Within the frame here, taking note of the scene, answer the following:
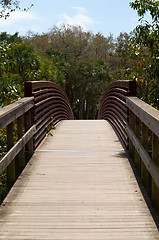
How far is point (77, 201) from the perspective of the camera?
4.53 metres

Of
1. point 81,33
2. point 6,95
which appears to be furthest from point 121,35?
point 6,95

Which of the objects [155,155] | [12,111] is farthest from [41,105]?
[155,155]

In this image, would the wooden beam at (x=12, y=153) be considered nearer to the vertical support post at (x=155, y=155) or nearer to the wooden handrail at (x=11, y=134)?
the wooden handrail at (x=11, y=134)

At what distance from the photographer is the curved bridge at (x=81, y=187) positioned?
12.5 feet

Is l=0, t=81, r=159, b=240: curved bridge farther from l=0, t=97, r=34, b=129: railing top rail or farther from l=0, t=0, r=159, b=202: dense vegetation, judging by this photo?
l=0, t=0, r=159, b=202: dense vegetation

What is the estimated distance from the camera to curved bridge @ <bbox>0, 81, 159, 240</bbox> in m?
3.82

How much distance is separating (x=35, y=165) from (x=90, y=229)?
2.39m

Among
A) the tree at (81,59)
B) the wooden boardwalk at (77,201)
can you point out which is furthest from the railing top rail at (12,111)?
the tree at (81,59)

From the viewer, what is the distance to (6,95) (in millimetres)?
9039

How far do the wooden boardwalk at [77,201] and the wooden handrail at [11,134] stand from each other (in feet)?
0.49

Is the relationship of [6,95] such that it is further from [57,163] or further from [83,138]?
[57,163]

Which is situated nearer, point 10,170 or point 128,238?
point 128,238

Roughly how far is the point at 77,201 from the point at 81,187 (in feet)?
1.64

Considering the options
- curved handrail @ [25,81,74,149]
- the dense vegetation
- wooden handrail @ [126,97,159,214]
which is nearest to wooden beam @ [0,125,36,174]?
curved handrail @ [25,81,74,149]
